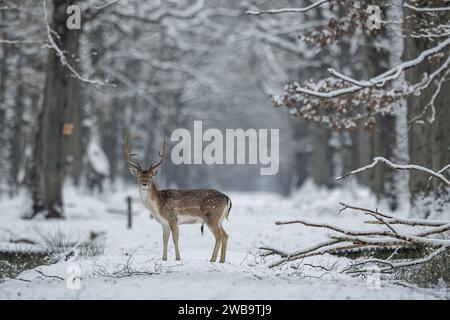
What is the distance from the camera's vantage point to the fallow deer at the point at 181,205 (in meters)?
9.38

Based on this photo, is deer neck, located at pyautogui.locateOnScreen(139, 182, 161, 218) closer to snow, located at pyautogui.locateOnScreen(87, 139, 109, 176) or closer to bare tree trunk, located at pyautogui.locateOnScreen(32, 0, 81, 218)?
bare tree trunk, located at pyautogui.locateOnScreen(32, 0, 81, 218)

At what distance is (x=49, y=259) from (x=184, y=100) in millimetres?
35611

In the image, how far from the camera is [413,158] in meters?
15.0

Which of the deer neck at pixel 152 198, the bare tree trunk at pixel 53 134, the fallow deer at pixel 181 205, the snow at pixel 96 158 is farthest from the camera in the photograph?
the snow at pixel 96 158

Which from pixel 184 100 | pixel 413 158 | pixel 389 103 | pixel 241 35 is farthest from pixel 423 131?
pixel 184 100

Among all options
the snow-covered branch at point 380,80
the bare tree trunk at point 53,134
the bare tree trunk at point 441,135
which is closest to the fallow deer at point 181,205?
the snow-covered branch at point 380,80

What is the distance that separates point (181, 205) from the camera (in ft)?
31.4

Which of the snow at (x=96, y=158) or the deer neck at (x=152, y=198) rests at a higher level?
the snow at (x=96, y=158)

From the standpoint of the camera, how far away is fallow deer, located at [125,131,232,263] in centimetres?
938

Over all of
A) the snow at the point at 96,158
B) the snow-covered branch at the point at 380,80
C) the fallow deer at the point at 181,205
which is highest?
the snow-covered branch at the point at 380,80

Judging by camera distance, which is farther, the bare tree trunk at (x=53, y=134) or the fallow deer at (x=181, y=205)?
the bare tree trunk at (x=53, y=134)

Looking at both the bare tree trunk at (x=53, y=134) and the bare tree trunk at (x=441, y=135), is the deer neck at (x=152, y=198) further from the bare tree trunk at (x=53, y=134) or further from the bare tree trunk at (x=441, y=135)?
the bare tree trunk at (x=53, y=134)

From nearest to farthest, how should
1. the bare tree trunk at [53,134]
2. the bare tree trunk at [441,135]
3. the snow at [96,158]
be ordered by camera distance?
the bare tree trunk at [441,135] < the bare tree trunk at [53,134] < the snow at [96,158]

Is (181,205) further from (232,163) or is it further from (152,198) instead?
(232,163)
